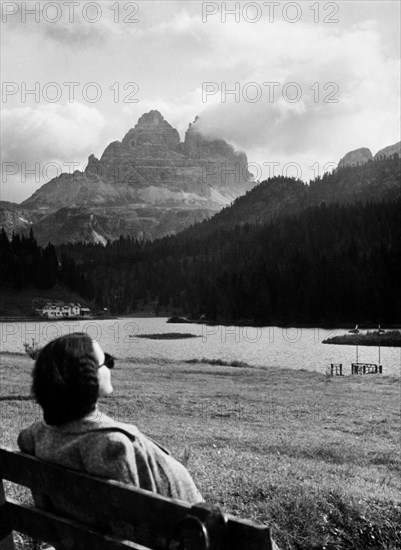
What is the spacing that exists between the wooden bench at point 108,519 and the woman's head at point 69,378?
45 centimetres

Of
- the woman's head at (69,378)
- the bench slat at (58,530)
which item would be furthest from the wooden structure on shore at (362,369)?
the woman's head at (69,378)

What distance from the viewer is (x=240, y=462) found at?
46.9ft

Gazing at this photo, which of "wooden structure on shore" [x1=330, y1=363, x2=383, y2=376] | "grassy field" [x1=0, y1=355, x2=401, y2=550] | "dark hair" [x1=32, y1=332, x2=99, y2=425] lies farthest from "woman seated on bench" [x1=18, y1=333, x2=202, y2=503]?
"wooden structure on shore" [x1=330, y1=363, x2=383, y2=376]

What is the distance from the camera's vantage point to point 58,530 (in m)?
4.84

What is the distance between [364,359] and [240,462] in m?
86.9

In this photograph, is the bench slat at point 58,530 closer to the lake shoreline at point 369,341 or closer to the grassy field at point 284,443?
the grassy field at point 284,443

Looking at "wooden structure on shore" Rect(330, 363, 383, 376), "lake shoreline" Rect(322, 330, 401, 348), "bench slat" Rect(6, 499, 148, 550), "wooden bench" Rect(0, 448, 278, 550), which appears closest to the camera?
"wooden bench" Rect(0, 448, 278, 550)

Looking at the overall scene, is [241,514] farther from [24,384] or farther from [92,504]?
[24,384]

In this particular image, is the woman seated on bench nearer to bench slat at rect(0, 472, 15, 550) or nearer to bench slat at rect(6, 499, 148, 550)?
bench slat at rect(6, 499, 148, 550)

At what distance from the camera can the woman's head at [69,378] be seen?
15.9 feet

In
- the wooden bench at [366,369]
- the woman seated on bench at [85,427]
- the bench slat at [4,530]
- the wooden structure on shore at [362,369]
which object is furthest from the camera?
the wooden bench at [366,369]

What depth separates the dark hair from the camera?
15.9 ft

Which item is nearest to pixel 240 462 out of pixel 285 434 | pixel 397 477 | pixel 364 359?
pixel 397 477

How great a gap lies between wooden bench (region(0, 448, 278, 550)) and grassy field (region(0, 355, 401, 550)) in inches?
112
